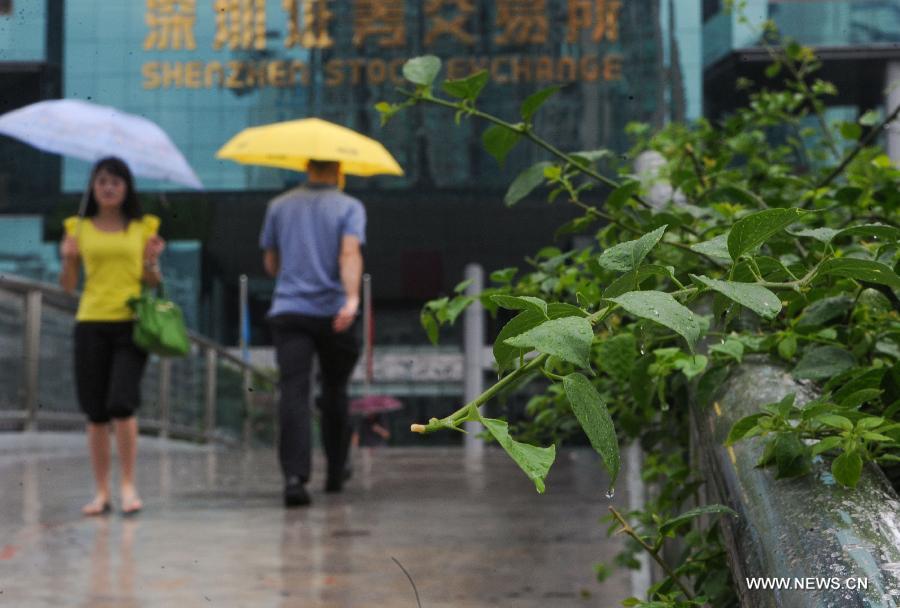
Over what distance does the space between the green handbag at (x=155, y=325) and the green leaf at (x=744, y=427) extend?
198 inches

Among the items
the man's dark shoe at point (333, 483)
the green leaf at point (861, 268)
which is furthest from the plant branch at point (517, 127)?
the man's dark shoe at point (333, 483)

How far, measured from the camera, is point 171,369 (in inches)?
617

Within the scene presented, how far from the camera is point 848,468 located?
1.40m

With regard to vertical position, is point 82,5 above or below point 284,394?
above

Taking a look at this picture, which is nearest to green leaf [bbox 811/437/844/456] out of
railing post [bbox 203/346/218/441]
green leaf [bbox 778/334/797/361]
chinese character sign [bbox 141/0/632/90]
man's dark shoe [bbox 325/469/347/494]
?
green leaf [bbox 778/334/797/361]

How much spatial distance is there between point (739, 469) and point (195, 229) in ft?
110

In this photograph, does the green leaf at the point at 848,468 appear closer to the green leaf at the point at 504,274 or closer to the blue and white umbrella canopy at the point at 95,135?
the green leaf at the point at 504,274

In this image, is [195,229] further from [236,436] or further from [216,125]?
[236,436]

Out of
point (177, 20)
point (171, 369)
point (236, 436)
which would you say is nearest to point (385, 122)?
point (171, 369)

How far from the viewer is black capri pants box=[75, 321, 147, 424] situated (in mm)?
6359

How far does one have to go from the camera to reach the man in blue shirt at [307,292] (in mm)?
6804

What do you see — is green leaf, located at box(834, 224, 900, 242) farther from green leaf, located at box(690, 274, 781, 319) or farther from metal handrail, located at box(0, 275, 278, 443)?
metal handrail, located at box(0, 275, 278, 443)

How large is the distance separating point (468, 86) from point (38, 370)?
416 inches

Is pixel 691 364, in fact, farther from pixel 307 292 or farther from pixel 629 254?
pixel 307 292
